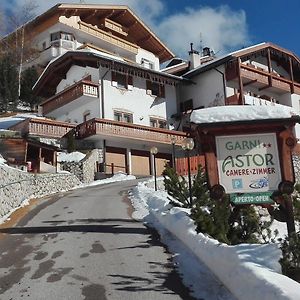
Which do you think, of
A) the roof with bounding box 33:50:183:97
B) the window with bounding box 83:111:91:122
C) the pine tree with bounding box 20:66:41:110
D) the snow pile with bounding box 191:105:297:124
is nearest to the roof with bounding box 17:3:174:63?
the pine tree with bounding box 20:66:41:110

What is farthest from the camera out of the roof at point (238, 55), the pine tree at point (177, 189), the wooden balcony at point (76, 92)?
the roof at point (238, 55)

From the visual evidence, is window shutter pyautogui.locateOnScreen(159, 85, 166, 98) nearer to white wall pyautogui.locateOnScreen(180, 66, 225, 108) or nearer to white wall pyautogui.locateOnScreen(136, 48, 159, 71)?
white wall pyautogui.locateOnScreen(180, 66, 225, 108)

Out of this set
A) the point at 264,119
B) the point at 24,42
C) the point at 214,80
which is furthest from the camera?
the point at 24,42

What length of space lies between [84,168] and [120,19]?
27.5 m

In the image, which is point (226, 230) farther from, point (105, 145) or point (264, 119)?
point (105, 145)

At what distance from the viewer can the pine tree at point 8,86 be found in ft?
153

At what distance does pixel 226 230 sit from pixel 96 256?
2583mm

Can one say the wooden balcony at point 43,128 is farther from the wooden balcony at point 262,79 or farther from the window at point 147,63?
the window at point 147,63

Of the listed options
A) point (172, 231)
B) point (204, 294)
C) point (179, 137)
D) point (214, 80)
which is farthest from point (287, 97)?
point (204, 294)

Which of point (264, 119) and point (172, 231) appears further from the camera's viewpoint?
point (172, 231)

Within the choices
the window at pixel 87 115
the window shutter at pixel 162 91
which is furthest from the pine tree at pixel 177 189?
the window shutter at pixel 162 91

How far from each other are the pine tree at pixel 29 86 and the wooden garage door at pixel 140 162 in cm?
1683

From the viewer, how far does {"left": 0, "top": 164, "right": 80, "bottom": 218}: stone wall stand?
16469mm

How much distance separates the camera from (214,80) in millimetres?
39781
